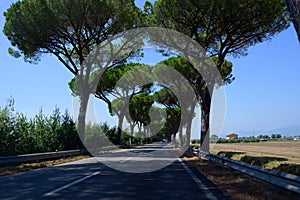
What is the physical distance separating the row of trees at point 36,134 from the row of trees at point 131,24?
173cm

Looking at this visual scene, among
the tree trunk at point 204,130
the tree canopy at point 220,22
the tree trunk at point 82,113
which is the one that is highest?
the tree canopy at point 220,22

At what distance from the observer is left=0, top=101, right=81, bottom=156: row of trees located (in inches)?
625

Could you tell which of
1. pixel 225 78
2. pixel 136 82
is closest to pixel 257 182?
pixel 225 78

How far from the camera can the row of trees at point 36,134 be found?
52.1ft

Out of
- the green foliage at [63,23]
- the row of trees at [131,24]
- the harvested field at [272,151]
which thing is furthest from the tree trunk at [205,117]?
the green foliage at [63,23]

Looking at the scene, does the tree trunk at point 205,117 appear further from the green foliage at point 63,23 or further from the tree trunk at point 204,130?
the green foliage at point 63,23

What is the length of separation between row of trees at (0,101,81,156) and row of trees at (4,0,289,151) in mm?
1734

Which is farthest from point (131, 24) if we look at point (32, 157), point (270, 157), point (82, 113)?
point (270, 157)

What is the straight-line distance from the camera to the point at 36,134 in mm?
19828

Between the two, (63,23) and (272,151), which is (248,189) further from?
(272,151)

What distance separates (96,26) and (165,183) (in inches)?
602

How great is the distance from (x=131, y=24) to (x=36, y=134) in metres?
9.73

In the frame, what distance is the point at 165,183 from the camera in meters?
9.09

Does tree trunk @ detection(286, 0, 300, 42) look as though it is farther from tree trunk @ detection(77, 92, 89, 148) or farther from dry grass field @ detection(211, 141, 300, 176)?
tree trunk @ detection(77, 92, 89, 148)
